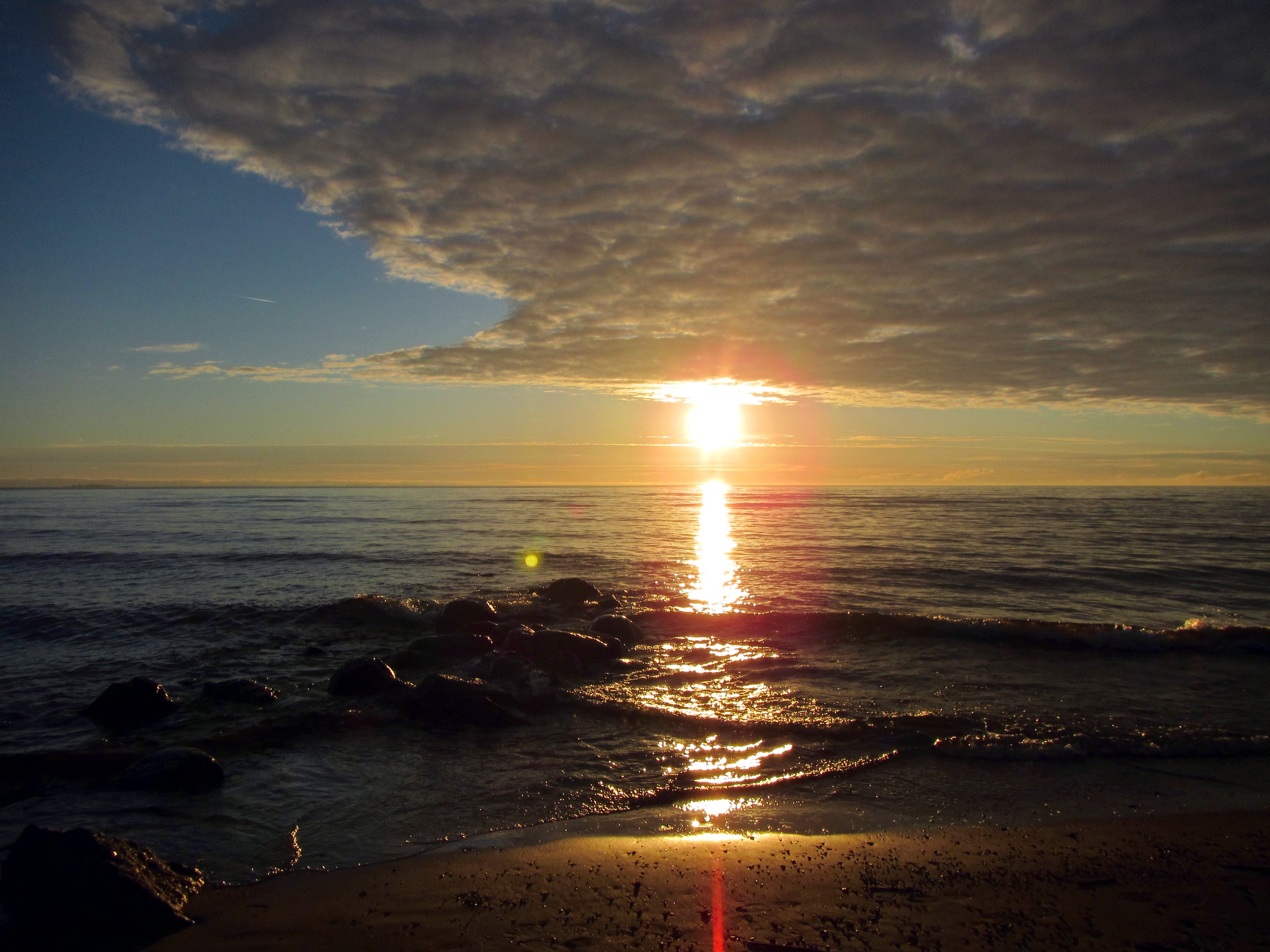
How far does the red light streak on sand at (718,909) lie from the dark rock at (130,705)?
728 cm

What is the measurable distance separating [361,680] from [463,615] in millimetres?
4584

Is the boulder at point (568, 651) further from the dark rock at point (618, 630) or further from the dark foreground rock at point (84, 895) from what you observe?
the dark foreground rock at point (84, 895)

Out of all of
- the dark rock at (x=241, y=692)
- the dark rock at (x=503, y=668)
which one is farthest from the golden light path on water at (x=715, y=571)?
the dark rock at (x=241, y=692)

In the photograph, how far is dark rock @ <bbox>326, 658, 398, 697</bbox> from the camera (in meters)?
9.13

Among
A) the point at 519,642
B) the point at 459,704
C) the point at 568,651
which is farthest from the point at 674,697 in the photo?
the point at 519,642

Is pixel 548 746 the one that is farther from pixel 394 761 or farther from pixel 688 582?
pixel 688 582

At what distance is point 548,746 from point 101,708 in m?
5.69

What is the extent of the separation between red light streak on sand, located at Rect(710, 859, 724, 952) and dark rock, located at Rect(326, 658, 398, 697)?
5.85 m

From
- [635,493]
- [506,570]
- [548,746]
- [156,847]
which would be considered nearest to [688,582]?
[506,570]

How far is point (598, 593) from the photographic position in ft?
55.4

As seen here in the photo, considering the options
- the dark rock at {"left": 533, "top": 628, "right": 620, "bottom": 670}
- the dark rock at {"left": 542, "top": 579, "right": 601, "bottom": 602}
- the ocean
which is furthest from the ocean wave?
the dark rock at {"left": 533, "top": 628, "right": 620, "bottom": 670}

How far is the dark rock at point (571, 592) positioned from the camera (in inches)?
648

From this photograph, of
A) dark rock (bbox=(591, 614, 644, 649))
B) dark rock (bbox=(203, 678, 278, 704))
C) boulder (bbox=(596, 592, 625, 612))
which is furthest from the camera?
boulder (bbox=(596, 592, 625, 612))

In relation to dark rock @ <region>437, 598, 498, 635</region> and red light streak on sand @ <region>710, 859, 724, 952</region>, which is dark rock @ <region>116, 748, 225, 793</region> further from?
dark rock @ <region>437, 598, 498, 635</region>
